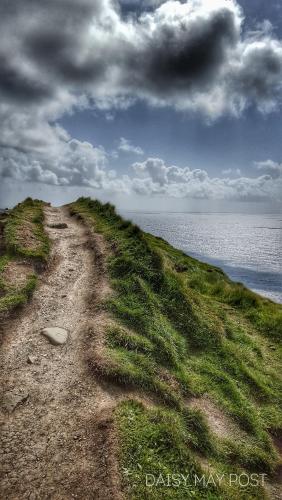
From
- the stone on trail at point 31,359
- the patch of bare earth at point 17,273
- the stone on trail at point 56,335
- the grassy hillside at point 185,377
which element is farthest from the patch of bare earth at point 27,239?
the stone on trail at point 31,359

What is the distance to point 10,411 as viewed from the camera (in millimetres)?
9117

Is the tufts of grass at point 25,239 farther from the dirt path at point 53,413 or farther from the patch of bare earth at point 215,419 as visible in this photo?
the patch of bare earth at point 215,419

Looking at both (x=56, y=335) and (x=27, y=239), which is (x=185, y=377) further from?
(x=27, y=239)

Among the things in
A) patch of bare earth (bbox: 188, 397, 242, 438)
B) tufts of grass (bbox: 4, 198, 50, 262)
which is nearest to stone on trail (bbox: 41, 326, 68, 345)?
patch of bare earth (bbox: 188, 397, 242, 438)

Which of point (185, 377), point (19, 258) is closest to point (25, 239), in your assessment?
point (19, 258)

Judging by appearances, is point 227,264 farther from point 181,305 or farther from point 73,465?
point 73,465

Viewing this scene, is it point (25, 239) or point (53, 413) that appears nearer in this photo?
point (53, 413)

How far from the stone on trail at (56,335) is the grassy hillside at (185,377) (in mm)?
1802

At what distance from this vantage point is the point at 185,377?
42.5 ft

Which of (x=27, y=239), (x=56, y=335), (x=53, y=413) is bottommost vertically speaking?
(x=53, y=413)

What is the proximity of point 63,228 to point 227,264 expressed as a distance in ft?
213

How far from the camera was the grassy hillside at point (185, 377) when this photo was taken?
8602 millimetres

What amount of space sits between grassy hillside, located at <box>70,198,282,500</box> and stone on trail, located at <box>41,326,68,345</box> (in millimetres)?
1802

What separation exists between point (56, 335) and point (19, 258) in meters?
7.62
